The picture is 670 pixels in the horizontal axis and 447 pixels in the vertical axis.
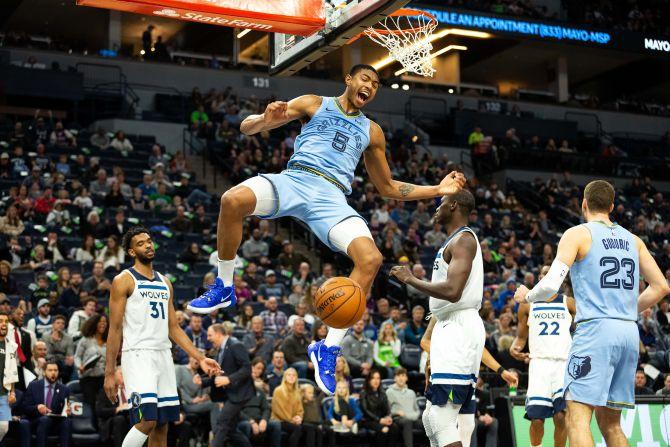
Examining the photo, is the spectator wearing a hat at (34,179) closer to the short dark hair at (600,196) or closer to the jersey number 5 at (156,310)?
the jersey number 5 at (156,310)

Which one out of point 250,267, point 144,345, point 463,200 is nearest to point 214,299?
point 144,345

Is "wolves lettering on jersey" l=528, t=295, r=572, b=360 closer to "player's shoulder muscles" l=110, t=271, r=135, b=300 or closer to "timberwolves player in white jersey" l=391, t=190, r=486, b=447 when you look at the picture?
"timberwolves player in white jersey" l=391, t=190, r=486, b=447

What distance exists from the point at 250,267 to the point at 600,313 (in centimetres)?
1093

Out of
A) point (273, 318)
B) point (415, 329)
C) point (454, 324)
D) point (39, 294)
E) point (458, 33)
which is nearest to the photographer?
point (454, 324)

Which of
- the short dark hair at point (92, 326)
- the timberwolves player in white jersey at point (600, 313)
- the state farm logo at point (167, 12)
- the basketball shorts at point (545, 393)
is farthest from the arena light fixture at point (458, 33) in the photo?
the timberwolves player in white jersey at point (600, 313)

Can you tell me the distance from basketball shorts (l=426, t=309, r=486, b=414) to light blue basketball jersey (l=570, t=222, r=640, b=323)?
3.03 feet

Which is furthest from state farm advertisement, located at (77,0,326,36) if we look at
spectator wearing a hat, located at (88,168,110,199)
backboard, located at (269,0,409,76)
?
spectator wearing a hat, located at (88,168,110,199)

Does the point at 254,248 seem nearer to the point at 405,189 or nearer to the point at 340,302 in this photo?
the point at 405,189

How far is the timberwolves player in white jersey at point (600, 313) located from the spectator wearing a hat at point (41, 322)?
28.5 ft

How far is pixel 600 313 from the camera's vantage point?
23.4ft

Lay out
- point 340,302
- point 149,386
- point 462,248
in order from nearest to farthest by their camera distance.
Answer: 1. point 340,302
2. point 462,248
3. point 149,386

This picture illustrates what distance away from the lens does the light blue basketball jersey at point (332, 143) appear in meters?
7.32

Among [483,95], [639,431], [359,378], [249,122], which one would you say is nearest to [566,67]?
[483,95]

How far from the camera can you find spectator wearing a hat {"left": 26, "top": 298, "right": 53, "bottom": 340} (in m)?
13.7
